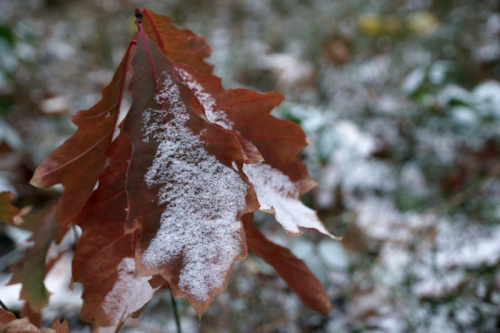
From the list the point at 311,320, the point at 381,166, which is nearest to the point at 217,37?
the point at 381,166

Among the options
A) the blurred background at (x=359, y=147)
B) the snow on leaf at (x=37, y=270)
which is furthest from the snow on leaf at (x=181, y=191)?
the blurred background at (x=359, y=147)

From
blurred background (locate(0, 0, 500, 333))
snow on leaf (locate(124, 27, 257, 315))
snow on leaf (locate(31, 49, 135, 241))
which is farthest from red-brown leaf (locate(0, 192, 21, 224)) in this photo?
blurred background (locate(0, 0, 500, 333))

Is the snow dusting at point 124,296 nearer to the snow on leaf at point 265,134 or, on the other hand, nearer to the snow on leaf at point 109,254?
the snow on leaf at point 109,254

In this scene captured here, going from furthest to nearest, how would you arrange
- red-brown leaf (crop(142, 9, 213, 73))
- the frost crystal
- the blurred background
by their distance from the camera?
the blurred background
red-brown leaf (crop(142, 9, 213, 73))
the frost crystal

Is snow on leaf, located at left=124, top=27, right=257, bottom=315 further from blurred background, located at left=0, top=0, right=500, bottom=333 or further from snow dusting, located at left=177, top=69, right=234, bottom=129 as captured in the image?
blurred background, located at left=0, top=0, right=500, bottom=333

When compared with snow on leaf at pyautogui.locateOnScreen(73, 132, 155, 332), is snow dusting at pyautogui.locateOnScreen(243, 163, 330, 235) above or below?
above

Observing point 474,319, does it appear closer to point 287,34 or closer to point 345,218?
point 345,218

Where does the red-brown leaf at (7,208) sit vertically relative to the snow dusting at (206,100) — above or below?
below
